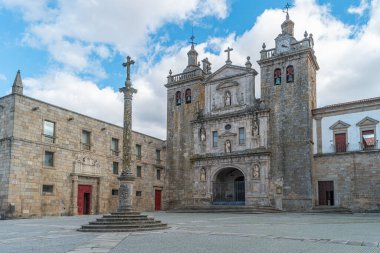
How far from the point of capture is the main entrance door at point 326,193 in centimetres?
2983

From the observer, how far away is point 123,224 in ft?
49.8

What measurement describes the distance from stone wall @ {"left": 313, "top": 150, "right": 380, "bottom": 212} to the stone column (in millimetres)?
17860

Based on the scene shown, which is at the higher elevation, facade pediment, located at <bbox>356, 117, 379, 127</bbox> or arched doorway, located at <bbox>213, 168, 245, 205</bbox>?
facade pediment, located at <bbox>356, 117, 379, 127</bbox>

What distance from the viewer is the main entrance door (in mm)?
29828

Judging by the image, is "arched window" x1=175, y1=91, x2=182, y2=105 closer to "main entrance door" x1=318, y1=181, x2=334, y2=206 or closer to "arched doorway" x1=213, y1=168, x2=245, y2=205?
"arched doorway" x1=213, y1=168, x2=245, y2=205

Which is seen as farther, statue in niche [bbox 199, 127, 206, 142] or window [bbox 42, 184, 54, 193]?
statue in niche [bbox 199, 127, 206, 142]

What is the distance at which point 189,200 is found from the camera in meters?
35.7

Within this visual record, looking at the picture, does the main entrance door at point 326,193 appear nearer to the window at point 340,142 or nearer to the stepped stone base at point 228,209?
the window at point 340,142

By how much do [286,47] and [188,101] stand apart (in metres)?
10.3

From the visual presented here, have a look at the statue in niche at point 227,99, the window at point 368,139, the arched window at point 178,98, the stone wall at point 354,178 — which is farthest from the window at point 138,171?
the window at point 368,139

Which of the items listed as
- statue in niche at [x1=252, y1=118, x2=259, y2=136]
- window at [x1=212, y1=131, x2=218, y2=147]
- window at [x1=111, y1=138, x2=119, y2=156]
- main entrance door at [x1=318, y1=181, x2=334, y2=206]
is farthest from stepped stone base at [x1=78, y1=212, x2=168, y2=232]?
window at [x1=212, y1=131, x2=218, y2=147]

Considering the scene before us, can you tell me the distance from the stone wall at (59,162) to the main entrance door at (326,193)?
1534cm

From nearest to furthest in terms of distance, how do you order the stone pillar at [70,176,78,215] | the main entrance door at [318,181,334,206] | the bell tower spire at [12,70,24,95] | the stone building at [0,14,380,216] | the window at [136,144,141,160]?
1. the bell tower spire at [12,70,24,95]
2. the stone building at [0,14,380,216]
3. the stone pillar at [70,176,78,215]
4. the main entrance door at [318,181,334,206]
5. the window at [136,144,141,160]

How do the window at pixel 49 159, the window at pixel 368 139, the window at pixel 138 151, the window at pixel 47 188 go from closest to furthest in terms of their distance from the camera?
1. the window at pixel 47 188
2. the window at pixel 49 159
3. the window at pixel 368 139
4. the window at pixel 138 151
